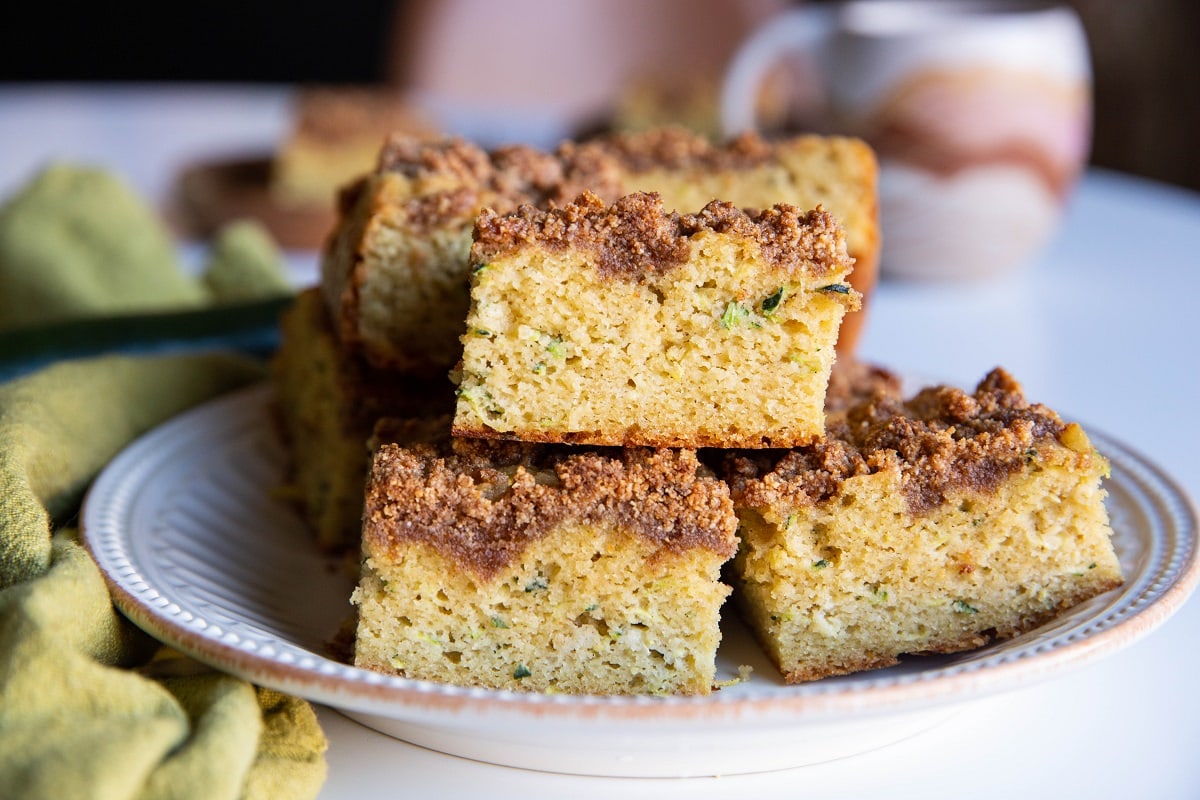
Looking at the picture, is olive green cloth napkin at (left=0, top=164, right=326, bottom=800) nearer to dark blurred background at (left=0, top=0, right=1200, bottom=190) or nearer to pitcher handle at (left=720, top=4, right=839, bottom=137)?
A: pitcher handle at (left=720, top=4, right=839, bottom=137)

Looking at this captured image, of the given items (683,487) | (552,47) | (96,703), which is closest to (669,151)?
(683,487)

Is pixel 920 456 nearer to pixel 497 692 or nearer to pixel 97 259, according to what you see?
pixel 497 692

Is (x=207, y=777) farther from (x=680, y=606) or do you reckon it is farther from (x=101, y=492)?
(x=101, y=492)

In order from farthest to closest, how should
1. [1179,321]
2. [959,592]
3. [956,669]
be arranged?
[1179,321] → [959,592] → [956,669]

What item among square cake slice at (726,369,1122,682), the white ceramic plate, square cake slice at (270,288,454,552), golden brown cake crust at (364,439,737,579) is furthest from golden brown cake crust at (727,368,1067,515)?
square cake slice at (270,288,454,552)

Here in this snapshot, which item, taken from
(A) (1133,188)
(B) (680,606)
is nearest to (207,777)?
(B) (680,606)
